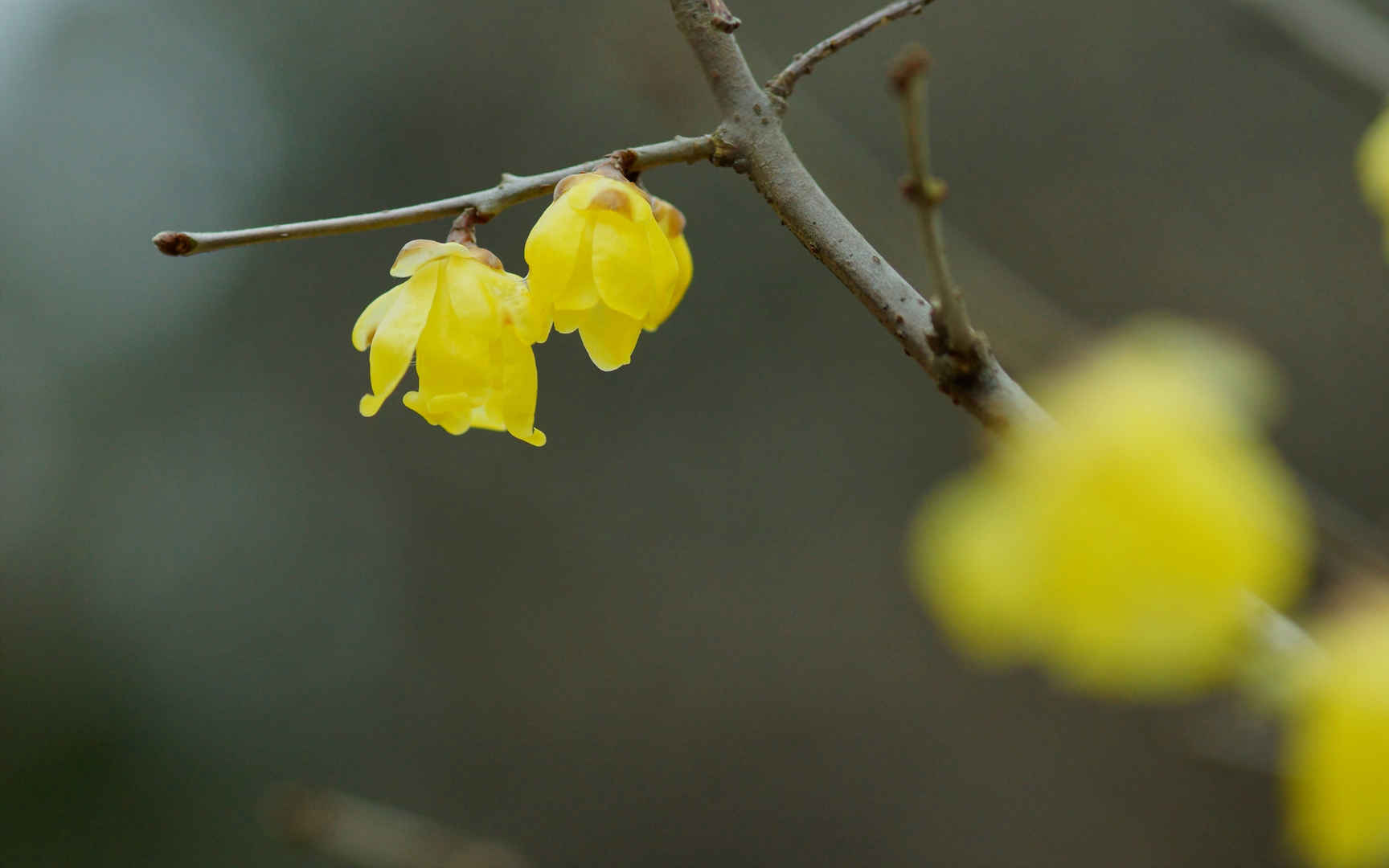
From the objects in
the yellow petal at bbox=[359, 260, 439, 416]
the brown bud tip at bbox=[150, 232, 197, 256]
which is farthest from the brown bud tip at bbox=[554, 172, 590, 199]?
the brown bud tip at bbox=[150, 232, 197, 256]

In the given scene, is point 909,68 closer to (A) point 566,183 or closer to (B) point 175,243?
(A) point 566,183

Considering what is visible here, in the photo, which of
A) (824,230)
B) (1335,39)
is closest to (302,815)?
(824,230)

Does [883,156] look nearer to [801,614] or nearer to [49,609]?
[801,614]

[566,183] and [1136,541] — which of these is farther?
[566,183]

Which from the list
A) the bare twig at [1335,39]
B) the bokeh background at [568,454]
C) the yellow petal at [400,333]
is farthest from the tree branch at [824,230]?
the bokeh background at [568,454]

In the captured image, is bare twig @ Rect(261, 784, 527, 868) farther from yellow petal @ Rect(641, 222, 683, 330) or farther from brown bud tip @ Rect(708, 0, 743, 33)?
brown bud tip @ Rect(708, 0, 743, 33)

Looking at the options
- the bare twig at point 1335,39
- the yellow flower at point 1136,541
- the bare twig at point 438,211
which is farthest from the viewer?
the bare twig at point 1335,39

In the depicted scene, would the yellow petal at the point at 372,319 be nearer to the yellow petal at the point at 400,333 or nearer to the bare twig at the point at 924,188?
the yellow petal at the point at 400,333
